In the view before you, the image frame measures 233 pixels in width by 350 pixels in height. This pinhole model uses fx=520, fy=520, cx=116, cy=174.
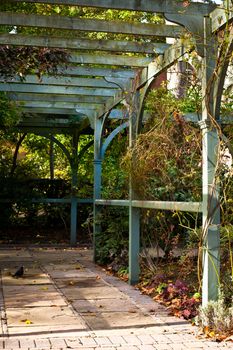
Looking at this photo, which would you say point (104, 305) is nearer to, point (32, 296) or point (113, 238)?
point (32, 296)

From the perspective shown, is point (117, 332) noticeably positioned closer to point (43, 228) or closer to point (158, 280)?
point (158, 280)

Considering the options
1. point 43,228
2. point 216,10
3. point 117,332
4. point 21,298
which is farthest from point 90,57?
point 43,228

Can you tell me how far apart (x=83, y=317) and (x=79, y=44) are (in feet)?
9.77

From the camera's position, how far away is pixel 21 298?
5801mm

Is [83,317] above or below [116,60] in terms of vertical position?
below

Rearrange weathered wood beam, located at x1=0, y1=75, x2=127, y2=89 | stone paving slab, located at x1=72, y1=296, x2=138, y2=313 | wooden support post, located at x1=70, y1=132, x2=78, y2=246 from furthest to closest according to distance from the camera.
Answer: wooden support post, located at x1=70, y1=132, x2=78, y2=246, weathered wood beam, located at x1=0, y1=75, x2=127, y2=89, stone paving slab, located at x1=72, y1=296, x2=138, y2=313

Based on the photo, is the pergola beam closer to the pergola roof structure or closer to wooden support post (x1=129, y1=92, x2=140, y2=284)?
the pergola roof structure

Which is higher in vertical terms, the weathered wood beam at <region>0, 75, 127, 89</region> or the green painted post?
the weathered wood beam at <region>0, 75, 127, 89</region>

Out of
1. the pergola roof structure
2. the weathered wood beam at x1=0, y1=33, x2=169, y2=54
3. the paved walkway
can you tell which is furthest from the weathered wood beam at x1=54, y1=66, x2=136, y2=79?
the paved walkway

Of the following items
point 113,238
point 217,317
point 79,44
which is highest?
point 79,44

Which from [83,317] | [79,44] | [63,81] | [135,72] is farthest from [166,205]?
[63,81]

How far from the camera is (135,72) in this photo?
7.24 metres

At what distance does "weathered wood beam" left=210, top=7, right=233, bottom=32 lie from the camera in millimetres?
4070

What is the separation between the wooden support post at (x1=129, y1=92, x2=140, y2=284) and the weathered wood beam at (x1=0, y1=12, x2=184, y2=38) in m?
1.54
